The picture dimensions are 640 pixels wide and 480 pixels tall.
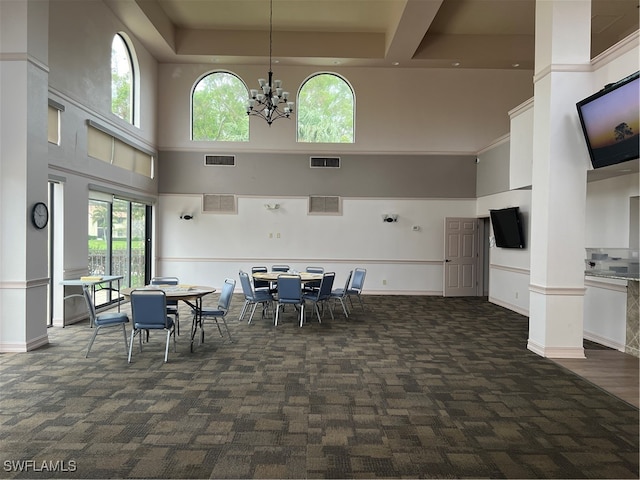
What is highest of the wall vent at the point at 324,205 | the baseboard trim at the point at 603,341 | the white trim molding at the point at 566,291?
the wall vent at the point at 324,205

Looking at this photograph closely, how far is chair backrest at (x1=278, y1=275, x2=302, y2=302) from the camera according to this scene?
21.7 feet

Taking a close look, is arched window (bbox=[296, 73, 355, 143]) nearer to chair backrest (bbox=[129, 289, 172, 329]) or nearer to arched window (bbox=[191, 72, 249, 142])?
arched window (bbox=[191, 72, 249, 142])

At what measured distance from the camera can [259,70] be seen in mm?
10531

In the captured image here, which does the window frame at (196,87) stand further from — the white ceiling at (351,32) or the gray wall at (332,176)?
the gray wall at (332,176)

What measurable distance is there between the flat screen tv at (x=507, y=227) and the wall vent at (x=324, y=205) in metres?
3.87

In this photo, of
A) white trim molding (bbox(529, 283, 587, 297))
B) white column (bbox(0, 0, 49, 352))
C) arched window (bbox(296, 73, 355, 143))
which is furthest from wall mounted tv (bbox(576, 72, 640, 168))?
white column (bbox(0, 0, 49, 352))

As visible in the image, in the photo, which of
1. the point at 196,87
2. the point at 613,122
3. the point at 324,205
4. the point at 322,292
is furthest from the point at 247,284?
the point at 196,87

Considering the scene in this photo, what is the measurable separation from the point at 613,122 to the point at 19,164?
7080 mm

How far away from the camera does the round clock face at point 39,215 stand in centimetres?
515

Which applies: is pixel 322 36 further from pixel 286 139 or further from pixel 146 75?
pixel 146 75

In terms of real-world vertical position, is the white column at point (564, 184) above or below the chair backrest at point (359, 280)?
above

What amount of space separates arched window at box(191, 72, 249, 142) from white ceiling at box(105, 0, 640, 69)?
64 cm

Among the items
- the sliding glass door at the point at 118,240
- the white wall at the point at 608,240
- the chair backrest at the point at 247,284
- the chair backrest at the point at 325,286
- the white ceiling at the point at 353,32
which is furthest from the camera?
the white ceiling at the point at 353,32

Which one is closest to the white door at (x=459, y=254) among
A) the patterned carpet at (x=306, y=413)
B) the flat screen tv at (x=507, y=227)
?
the flat screen tv at (x=507, y=227)
